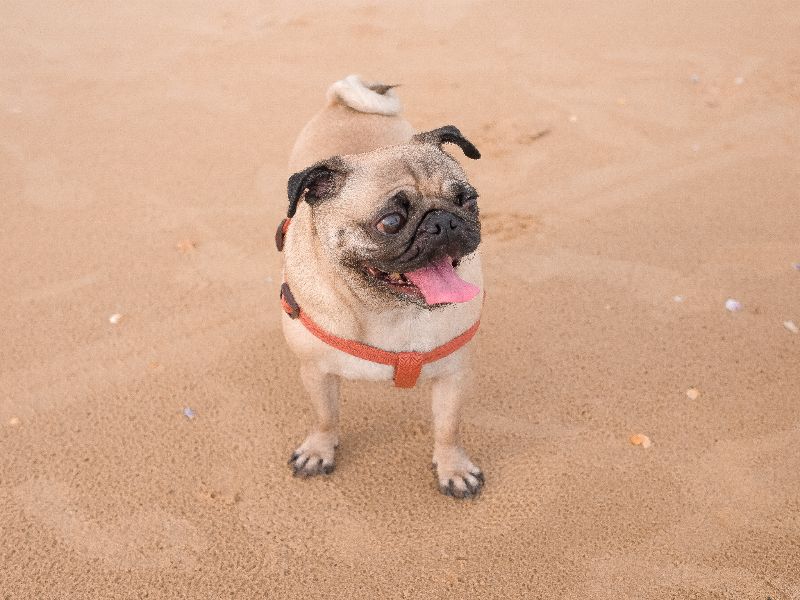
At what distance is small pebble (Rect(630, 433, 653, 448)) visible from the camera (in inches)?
122

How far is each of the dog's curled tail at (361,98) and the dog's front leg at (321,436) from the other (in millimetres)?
1365

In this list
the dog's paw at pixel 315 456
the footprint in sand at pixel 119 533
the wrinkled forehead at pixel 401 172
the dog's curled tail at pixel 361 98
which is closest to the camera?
the wrinkled forehead at pixel 401 172

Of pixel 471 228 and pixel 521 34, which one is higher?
pixel 471 228

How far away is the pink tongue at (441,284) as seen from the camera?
215 cm

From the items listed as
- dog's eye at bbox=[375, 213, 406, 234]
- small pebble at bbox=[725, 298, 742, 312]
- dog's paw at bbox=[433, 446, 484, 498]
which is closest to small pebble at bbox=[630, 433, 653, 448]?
dog's paw at bbox=[433, 446, 484, 498]

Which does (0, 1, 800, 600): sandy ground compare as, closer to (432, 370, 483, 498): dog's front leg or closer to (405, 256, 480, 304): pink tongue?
(432, 370, 483, 498): dog's front leg

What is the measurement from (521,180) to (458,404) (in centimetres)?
278

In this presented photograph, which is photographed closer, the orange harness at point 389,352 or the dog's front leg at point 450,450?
the orange harness at point 389,352

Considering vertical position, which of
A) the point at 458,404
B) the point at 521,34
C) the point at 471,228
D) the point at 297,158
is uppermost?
the point at 471,228

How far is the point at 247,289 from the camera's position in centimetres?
409

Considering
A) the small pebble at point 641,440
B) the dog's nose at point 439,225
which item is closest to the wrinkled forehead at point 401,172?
the dog's nose at point 439,225

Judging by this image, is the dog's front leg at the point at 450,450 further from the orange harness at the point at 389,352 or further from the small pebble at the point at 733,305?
the small pebble at the point at 733,305

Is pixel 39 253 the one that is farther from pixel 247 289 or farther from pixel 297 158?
pixel 297 158

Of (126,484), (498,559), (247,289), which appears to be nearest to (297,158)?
(247,289)
